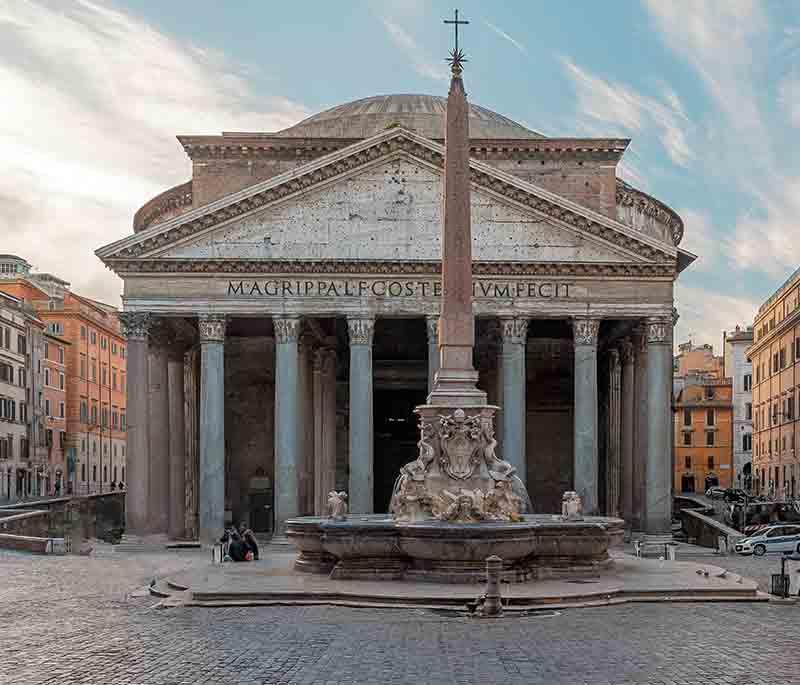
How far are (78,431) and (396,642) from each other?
7028 centimetres

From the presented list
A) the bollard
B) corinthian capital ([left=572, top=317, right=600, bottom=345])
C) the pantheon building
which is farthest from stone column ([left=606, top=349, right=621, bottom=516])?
the bollard

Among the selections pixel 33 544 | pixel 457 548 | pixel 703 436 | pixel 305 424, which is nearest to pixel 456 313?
pixel 457 548

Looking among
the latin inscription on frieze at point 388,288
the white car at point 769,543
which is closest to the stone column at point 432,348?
the latin inscription on frieze at point 388,288

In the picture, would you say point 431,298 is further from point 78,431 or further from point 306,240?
point 78,431

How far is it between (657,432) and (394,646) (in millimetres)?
27130

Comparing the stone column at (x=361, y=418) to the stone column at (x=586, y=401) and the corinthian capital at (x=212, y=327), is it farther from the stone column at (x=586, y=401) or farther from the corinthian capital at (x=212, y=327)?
the stone column at (x=586, y=401)

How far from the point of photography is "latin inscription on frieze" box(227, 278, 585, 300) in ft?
135

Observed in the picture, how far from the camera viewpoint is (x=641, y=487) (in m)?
42.6

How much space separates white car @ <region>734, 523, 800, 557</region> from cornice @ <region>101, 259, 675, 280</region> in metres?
8.57

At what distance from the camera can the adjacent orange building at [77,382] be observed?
261ft

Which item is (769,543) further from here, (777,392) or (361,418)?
(777,392)

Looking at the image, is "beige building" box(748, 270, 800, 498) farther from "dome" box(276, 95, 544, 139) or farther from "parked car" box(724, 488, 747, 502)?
"dome" box(276, 95, 544, 139)

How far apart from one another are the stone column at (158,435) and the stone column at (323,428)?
6.55 m

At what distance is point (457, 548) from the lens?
20.6 m
